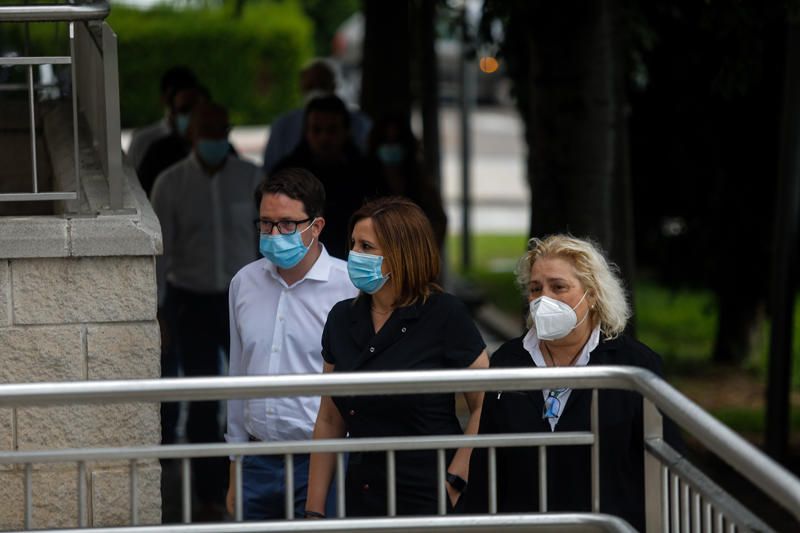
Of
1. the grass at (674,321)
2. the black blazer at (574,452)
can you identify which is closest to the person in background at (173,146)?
the grass at (674,321)

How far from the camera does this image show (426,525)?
3822mm

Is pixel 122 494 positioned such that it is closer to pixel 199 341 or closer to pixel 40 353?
pixel 40 353

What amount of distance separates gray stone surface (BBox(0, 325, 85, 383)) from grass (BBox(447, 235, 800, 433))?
529 centimetres

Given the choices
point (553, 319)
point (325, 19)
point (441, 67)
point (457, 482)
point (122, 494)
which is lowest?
point (122, 494)

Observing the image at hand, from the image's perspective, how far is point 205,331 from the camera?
7.77 m

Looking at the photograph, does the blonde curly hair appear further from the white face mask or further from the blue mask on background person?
the blue mask on background person

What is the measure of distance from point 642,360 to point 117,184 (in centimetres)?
182

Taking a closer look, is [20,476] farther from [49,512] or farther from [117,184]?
[117,184]

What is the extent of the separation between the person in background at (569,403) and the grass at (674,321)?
17.5 ft

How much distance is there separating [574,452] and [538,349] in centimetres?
36

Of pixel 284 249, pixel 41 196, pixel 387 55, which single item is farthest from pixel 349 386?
pixel 387 55

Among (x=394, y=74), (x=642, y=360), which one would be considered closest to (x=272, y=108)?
(x=394, y=74)

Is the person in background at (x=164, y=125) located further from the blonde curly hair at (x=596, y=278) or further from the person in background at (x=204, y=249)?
the blonde curly hair at (x=596, y=278)

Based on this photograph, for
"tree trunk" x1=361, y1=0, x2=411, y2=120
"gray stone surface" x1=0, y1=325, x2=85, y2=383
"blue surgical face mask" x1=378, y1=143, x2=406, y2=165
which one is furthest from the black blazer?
"tree trunk" x1=361, y1=0, x2=411, y2=120
